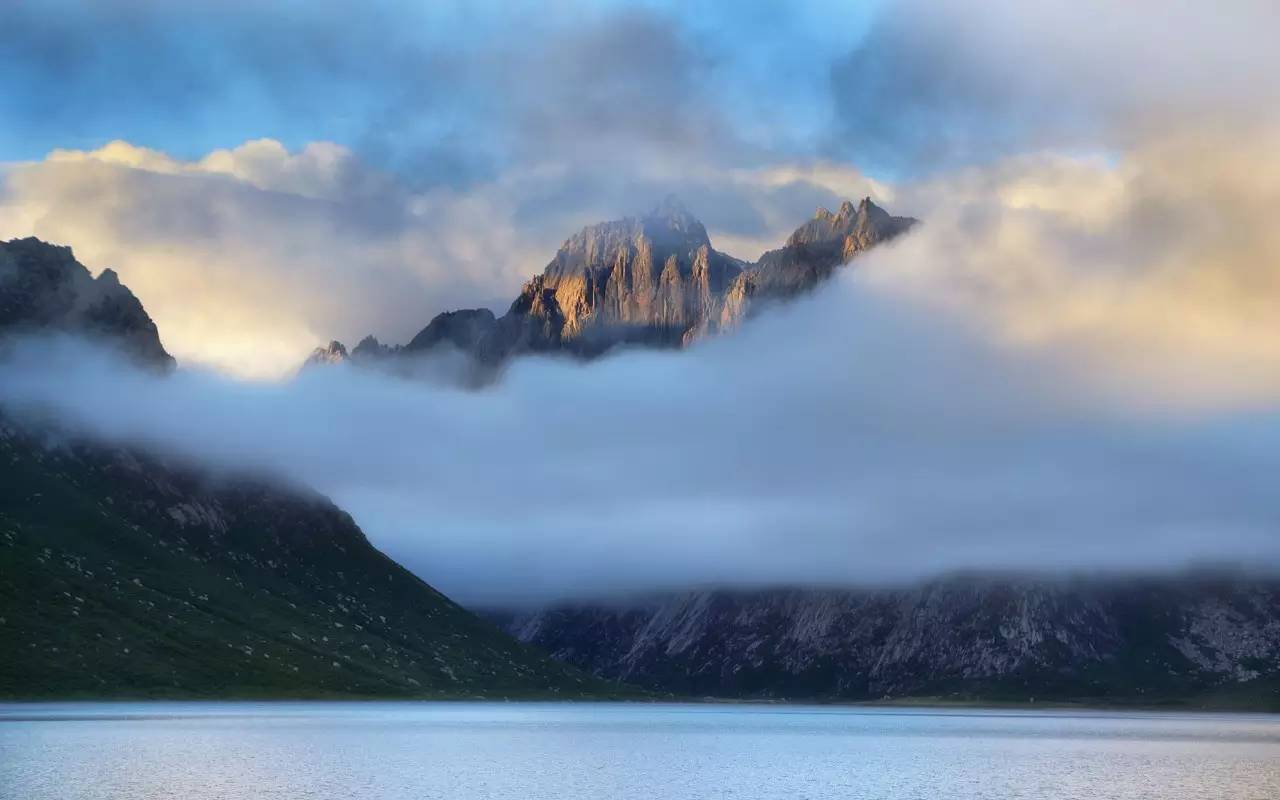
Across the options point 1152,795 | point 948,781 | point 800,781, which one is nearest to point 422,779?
point 800,781

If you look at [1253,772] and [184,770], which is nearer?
[184,770]

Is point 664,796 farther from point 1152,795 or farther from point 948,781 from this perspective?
point 1152,795

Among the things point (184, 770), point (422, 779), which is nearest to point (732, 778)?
point (422, 779)

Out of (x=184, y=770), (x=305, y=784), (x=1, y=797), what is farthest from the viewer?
(x=184, y=770)

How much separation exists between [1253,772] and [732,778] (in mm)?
75827

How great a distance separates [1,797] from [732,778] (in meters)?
94.8

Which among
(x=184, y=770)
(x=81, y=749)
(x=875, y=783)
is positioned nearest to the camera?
(x=184, y=770)

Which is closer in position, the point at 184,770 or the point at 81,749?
the point at 184,770

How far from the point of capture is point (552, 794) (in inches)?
6216

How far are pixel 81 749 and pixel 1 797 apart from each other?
6770cm

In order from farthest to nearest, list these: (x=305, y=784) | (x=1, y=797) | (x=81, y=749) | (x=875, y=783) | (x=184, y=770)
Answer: (x=81, y=749)
(x=875, y=783)
(x=184, y=770)
(x=305, y=784)
(x=1, y=797)

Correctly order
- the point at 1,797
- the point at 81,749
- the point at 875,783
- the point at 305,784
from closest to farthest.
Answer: the point at 1,797
the point at 305,784
the point at 875,783
the point at 81,749

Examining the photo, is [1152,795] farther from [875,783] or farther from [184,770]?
[184,770]

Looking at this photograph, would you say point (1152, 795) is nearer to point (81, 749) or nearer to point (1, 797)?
point (1, 797)
